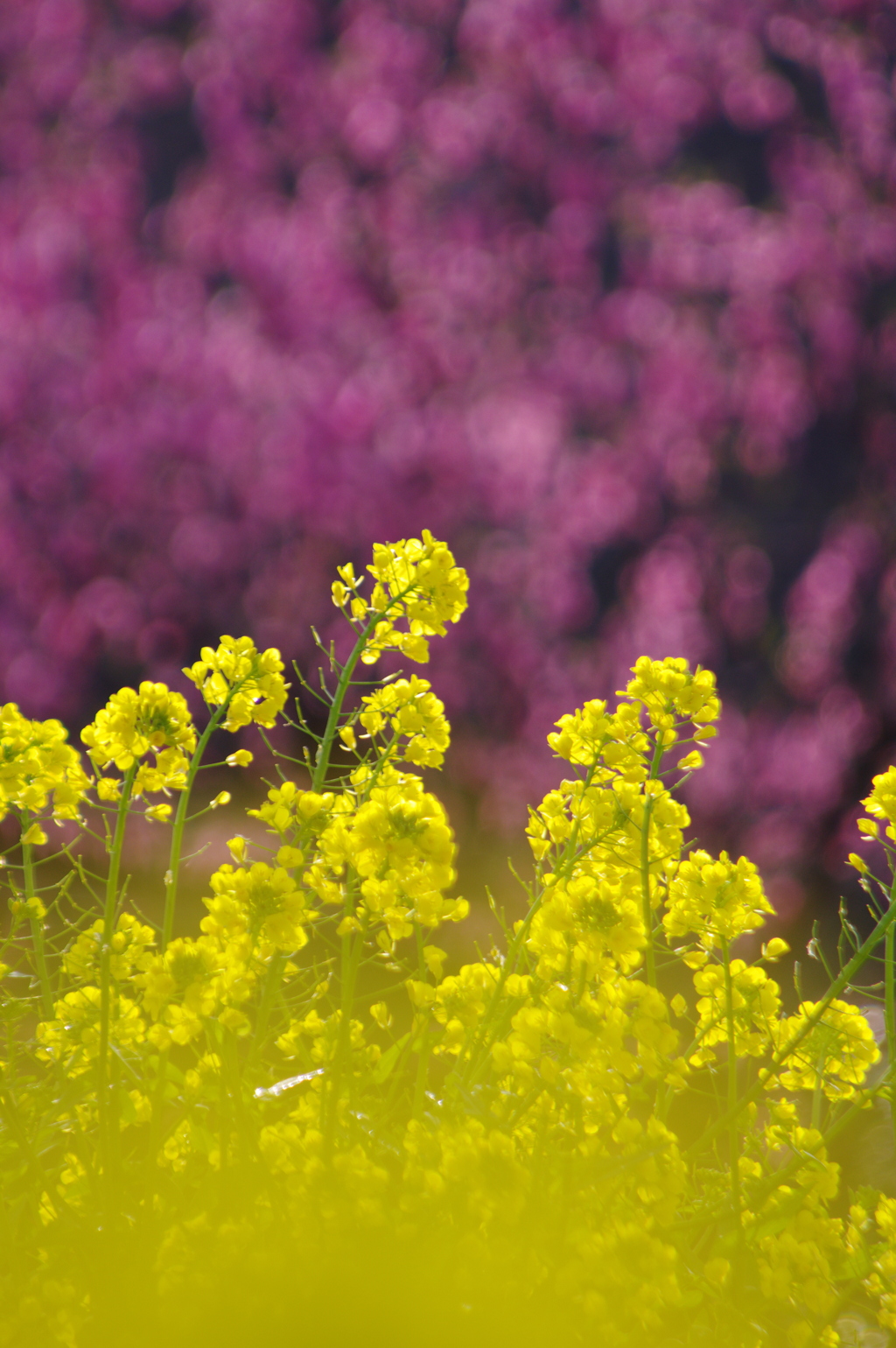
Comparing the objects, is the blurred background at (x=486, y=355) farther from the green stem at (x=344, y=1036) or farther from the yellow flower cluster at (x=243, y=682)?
the green stem at (x=344, y=1036)

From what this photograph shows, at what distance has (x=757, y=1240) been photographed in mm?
1170

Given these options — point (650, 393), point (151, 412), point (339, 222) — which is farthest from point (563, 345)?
point (151, 412)

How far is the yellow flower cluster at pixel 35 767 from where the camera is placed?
3.62ft

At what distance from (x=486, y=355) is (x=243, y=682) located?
5.81ft

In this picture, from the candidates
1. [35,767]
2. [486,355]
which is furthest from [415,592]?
[486,355]

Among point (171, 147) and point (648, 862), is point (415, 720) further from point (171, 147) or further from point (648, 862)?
point (171, 147)

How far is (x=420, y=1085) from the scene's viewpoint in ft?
3.86

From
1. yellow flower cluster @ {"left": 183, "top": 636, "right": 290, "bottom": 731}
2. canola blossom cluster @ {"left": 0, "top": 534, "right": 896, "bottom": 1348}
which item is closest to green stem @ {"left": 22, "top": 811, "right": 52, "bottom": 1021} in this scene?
canola blossom cluster @ {"left": 0, "top": 534, "right": 896, "bottom": 1348}

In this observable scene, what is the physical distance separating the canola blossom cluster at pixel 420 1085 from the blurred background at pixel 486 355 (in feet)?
4.67

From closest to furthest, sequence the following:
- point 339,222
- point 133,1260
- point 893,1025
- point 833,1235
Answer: point 133,1260, point 833,1235, point 893,1025, point 339,222

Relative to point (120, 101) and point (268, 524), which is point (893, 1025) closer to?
point (268, 524)

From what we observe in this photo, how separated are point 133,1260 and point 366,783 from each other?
572 mm

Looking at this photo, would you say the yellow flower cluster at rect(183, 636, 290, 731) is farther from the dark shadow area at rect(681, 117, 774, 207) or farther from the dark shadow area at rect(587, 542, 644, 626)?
the dark shadow area at rect(681, 117, 774, 207)

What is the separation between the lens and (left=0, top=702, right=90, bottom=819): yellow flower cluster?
110 cm
